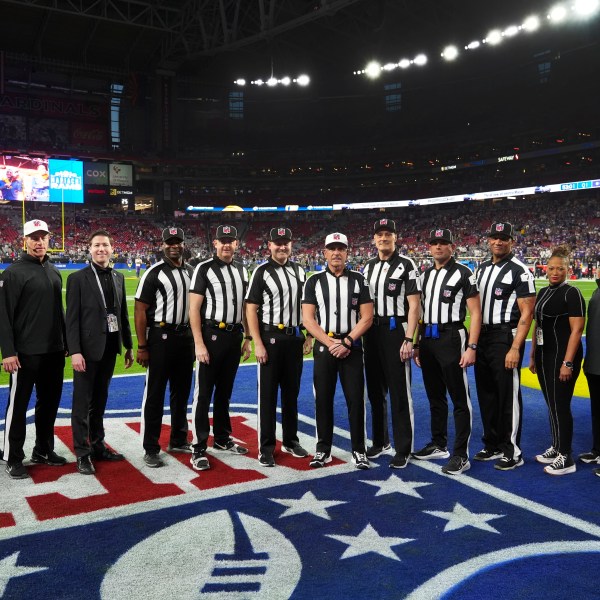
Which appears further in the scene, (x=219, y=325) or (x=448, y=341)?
(x=219, y=325)

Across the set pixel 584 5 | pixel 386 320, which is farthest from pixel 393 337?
pixel 584 5

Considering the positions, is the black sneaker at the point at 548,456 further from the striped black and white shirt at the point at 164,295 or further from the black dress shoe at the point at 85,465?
the black dress shoe at the point at 85,465

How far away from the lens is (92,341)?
15.7 ft

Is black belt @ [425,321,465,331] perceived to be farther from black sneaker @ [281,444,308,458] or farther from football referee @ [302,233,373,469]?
black sneaker @ [281,444,308,458]

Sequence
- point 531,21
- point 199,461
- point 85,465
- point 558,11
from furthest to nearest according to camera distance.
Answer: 1. point 531,21
2. point 558,11
3. point 199,461
4. point 85,465

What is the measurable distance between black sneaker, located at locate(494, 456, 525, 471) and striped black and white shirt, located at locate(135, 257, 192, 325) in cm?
295

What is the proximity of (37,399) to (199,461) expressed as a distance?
1490 mm

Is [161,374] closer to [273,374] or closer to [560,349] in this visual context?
[273,374]

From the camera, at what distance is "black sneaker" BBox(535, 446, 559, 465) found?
15.7 feet

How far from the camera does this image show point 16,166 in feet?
142

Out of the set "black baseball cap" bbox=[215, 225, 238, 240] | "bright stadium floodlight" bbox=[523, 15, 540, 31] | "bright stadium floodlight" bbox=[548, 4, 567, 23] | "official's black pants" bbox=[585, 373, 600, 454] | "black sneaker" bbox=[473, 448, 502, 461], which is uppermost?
"bright stadium floodlight" bbox=[523, 15, 540, 31]

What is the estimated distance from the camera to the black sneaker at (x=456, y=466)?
455 cm

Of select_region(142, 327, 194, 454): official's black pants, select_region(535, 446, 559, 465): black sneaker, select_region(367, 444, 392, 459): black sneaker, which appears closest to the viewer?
select_region(535, 446, 559, 465): black sneaker

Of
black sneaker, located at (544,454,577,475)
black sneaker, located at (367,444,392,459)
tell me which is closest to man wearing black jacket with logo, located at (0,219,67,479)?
black sneaker, located at (367,444,392,459)
